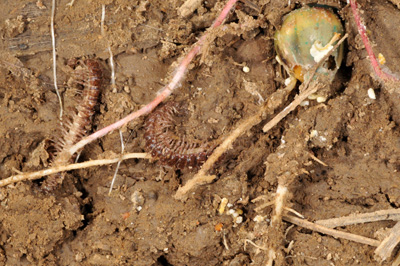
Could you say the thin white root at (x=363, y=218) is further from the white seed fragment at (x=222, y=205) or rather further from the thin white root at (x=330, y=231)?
the white seed fragment at (x=222, y=205)

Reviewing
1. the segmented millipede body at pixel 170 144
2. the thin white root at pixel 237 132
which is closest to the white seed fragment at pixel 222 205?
the thin white root at pixel 237 132

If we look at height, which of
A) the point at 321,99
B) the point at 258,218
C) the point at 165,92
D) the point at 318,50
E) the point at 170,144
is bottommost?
the point at 258,218

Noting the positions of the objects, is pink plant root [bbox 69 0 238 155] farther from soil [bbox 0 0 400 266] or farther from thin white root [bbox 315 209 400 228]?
thin white root [bbox 315 209 400 228]

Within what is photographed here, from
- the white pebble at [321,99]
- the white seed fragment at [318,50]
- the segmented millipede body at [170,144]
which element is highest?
the white seed fragment at [318,50]

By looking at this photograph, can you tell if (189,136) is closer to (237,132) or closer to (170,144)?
(170,144)

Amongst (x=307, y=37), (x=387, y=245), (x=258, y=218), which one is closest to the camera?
(x=387, y=245)

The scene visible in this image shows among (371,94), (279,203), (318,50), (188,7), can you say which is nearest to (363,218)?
(279,203)
